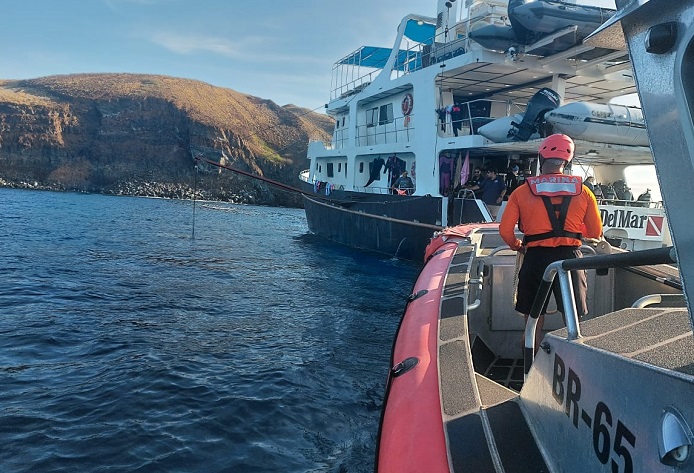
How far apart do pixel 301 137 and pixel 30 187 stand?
43.9 metres

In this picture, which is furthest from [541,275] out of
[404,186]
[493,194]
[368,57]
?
[368,57]

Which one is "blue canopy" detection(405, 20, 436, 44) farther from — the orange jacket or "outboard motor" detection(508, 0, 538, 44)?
the orange jacket

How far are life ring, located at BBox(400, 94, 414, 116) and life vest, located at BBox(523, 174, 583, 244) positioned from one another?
Answer: 1261 centimetres

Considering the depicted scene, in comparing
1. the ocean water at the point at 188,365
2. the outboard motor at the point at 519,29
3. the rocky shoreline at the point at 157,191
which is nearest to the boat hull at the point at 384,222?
the ocean water at the point at 188,365

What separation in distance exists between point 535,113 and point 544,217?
784 centimetres

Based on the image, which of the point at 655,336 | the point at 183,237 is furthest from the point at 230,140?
the point at 655,336

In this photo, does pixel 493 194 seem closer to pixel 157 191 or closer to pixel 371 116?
pixel 371 116

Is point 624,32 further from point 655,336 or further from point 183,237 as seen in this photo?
point 183,237

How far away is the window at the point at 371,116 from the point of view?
18000mm

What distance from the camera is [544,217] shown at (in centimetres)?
350

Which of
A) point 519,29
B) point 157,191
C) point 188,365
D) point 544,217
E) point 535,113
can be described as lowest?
point 188,365

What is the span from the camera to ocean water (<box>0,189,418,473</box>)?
12.8 ft

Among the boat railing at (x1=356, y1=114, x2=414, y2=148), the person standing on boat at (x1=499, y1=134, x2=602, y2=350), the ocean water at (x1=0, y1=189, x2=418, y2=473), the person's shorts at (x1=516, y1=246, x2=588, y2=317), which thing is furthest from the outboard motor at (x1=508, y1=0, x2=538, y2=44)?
the person's shorts at (x1=516, y1=246, x2=588, y2=317)

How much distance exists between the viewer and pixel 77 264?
11250 mm
